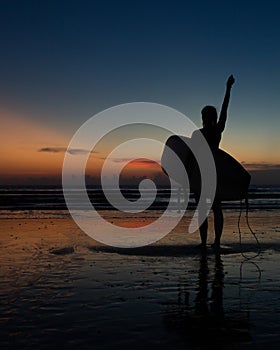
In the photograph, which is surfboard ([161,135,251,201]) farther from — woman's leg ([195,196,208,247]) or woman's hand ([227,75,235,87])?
woman's hand ([227,75,235,87])

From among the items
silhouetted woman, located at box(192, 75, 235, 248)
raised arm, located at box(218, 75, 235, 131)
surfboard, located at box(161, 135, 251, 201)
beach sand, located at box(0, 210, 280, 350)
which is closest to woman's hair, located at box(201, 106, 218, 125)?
silhouetted woman, located at box(192, 75, 235, 248)

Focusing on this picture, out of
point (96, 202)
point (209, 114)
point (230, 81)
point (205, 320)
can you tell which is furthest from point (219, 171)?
point (96, 202)

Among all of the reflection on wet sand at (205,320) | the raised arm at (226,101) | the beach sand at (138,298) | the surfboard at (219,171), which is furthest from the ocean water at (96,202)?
the reflection on wet sand at (205,320)

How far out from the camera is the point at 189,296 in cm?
494

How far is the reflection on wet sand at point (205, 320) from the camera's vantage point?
140 inches

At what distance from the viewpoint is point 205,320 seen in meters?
4.06

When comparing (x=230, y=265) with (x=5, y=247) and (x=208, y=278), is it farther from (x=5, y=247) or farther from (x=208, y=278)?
(x=5, y=247)

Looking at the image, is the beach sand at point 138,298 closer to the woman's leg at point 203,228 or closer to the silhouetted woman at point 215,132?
the woman's leg at point 203,228

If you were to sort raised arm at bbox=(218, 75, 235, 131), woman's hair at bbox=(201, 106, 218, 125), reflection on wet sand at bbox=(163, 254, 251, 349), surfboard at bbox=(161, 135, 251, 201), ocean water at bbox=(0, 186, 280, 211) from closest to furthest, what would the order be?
1. reflection on wet sand at bbox=(163, 254, 251, 349)
2. raised arm at bbox=(218, 75, 235, 131)
3. surfboard at bbox=(161, 135, 251, 201)
4. woman's hair at bbox=(201, 106, 218, 125)
5. ocean water at bbox=(0, 186, 280, 211)

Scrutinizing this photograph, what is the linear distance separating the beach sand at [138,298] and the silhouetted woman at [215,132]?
42 cm

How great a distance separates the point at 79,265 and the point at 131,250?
188 centimetres

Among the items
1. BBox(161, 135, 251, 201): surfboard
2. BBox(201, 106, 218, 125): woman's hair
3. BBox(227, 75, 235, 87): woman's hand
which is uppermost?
BBox(227, 75, 235, 87): woman's hand

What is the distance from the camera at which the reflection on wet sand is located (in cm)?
357

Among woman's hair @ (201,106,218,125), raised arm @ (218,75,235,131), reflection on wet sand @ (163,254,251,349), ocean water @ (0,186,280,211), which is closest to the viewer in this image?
reflection on wet sand @ (163,254,251,349)
